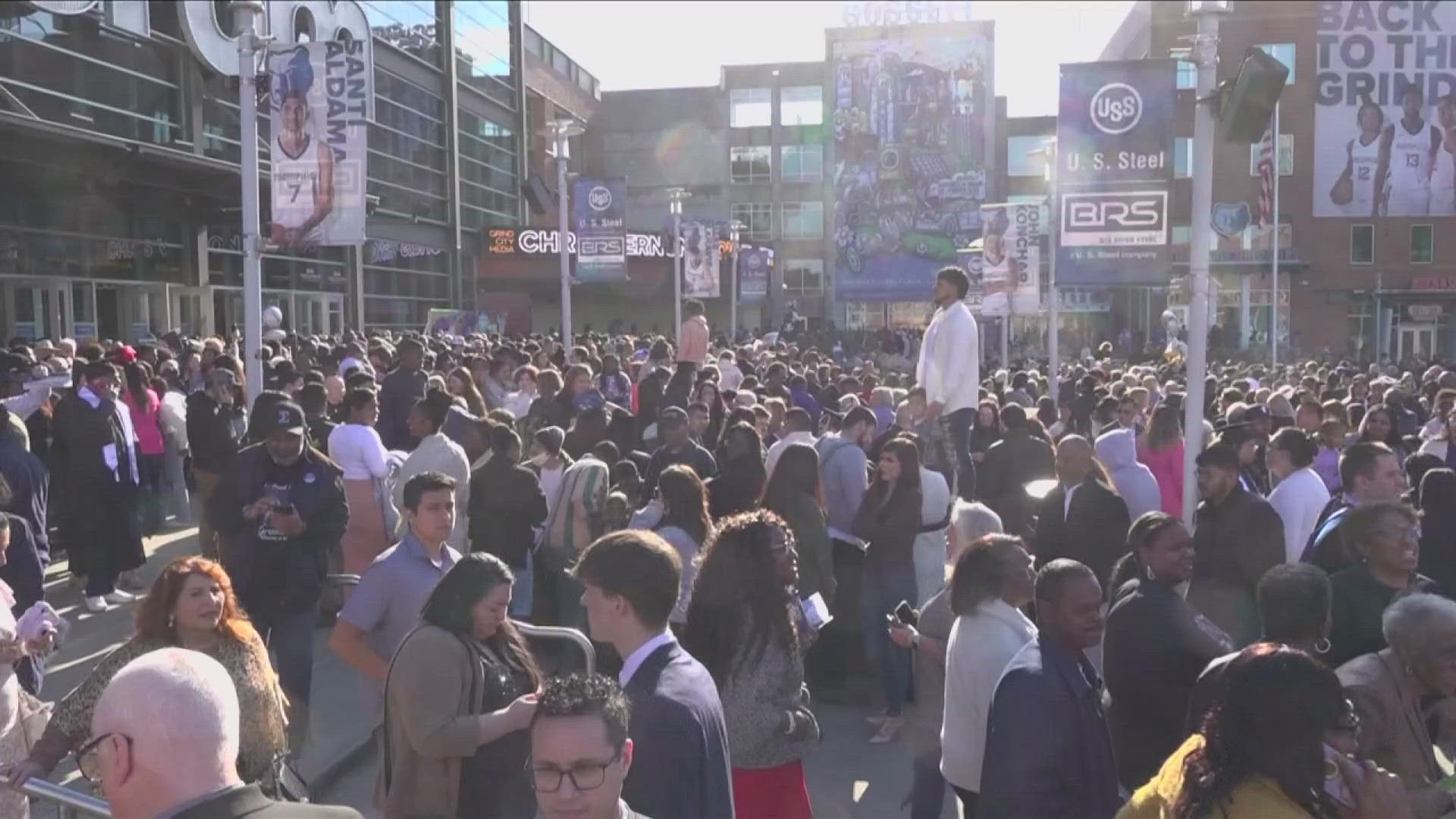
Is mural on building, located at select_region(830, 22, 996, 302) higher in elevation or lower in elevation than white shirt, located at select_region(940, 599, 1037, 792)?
higher

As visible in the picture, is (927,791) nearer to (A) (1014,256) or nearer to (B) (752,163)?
(A) (1014,256)

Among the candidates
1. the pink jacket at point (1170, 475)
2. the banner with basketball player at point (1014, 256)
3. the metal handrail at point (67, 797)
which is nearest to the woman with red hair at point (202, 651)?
the metal handrail at point (67, 797)

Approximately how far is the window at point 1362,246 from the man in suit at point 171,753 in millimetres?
51597

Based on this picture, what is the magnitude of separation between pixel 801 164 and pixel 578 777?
6321 centimetres

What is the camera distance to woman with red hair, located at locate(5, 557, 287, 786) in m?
4.05

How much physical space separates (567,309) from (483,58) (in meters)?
32.8

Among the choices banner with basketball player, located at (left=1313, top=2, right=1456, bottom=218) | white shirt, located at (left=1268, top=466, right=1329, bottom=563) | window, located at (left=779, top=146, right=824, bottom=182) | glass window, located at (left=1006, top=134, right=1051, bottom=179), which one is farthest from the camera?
window, located at (left=779, top=146, right=824, bottom=182)

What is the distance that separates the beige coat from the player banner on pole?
1563 cm

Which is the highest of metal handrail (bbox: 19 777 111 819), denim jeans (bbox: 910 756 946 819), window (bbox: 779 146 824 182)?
window (bbox: 779 146 824 182)

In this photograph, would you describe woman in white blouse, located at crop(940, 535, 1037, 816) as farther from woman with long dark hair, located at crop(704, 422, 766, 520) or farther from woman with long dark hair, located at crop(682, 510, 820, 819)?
woman with long dark hair, located at crop(704, 422, 766, 520)

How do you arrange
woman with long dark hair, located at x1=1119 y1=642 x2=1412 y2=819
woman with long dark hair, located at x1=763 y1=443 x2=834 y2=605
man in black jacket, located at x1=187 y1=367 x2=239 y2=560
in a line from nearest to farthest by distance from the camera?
woman with long dark hair, located at x1=1119 y1=642 x2=1412 y2=819 → woman with long dark hair, located at x1=763 y1=443 x2=834 y2=605 → man in black jacket, located at x1=187 y1=367 x2=239 y2=560

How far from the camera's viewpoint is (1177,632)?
14.2 ft

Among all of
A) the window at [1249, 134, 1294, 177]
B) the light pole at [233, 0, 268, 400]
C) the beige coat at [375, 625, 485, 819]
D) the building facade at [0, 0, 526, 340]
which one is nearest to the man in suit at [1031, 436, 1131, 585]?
the beige coat at [375, 625, 485, 819]

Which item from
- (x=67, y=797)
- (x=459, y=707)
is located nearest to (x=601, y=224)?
(x=459, y=707)
